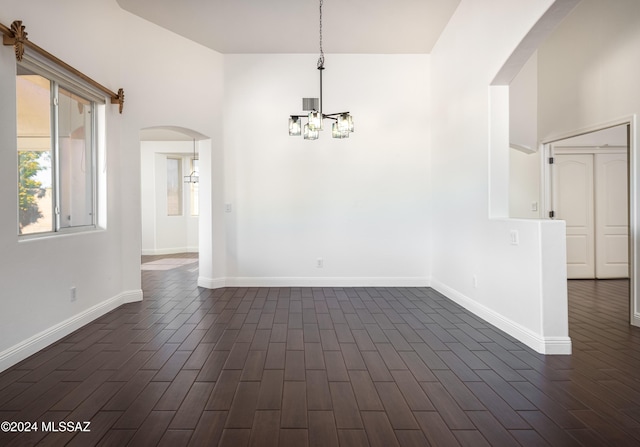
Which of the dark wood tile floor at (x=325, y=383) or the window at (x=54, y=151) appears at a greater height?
the window at (x=54, y=151)

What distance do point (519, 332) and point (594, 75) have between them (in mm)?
3258

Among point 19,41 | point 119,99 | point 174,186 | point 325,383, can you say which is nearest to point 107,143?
point 119,99

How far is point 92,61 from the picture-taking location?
4.10 meters

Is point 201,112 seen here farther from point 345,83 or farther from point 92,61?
point 345,83

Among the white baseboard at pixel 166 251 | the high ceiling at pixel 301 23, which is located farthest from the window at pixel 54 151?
the white baseboard at pixel 166 251

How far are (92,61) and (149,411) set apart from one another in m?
3.82

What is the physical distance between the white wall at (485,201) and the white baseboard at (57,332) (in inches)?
165

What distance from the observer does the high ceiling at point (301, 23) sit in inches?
177

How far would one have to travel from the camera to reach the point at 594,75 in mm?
4352

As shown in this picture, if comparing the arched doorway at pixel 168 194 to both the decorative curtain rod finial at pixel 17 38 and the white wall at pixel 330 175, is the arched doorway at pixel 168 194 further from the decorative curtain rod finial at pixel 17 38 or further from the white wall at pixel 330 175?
the decorative curtain rod finial at pixel 17 38

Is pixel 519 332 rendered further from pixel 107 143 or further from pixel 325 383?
pixel 107 143

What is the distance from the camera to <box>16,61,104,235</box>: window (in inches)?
126

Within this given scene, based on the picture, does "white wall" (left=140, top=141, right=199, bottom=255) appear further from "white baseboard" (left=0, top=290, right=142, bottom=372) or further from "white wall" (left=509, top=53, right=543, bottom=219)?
"white wall" (left=509, top=53, right=543, bottom=219)

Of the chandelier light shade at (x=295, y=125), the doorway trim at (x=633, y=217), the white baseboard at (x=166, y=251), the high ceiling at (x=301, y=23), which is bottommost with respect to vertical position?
the white baseboard at (x=166, y=251)
